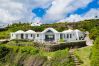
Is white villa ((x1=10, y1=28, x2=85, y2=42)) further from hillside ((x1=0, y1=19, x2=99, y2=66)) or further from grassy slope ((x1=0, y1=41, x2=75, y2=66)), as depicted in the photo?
grassy slope ((x1=0, y1=41, x2=75, y2=66))

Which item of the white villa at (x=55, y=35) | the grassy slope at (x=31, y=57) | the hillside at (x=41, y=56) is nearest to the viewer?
the hillside at (x=41, y=56)

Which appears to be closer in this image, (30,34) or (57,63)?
(57,63)

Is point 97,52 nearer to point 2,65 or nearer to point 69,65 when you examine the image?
point 69,65

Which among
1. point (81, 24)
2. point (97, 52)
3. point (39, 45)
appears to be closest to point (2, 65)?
point (39, 45)

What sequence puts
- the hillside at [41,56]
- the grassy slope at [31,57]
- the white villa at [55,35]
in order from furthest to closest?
the white villa at [55,35] → the grassy slope at [31,57] → the hillside at [41,56]

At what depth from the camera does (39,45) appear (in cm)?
6272

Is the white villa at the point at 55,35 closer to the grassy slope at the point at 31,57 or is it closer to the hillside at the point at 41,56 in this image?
the hillside at the point at 41,56

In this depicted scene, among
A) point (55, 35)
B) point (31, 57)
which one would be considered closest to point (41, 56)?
point (31, 57)

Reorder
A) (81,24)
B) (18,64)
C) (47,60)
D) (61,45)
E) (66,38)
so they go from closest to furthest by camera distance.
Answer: (47,60)
(18,64)
(61,45)
(66,38)
(81,24)

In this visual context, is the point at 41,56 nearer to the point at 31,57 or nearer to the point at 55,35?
the point at 31,57

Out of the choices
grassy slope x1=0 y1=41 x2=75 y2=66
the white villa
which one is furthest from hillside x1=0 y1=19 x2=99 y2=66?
the white villa

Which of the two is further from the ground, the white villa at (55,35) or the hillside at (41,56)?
the white villa at (55,35)

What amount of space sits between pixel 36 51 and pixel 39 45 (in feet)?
26.5

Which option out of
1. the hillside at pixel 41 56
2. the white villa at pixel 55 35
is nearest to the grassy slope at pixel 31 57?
the hillside at pixel 41 56
